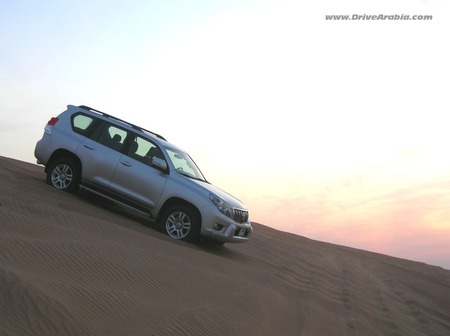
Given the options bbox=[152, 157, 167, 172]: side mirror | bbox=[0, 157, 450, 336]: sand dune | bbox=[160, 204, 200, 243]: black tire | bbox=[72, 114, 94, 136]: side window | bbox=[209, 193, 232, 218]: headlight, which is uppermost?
bbox=[72, 114, 94, 136]: side window

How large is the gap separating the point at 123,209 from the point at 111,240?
5104mm

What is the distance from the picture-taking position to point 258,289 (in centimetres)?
782

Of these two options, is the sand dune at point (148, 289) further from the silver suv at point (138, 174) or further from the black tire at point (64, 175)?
the silver suv at point (138, 174)

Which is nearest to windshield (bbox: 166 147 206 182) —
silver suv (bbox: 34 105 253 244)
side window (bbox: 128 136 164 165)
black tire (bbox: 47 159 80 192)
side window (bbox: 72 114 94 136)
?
silver suv (bbox: 34 105 253 244)

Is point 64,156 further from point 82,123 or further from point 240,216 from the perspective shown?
point 240,216

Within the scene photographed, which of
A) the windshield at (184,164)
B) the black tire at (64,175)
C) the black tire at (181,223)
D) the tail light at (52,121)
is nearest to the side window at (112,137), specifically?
the black tire at (64,175)

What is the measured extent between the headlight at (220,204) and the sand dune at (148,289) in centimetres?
85

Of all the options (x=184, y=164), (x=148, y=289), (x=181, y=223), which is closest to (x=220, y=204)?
(x=181, y=223)

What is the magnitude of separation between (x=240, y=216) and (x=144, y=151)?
92.3 inches

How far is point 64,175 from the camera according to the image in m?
11.0

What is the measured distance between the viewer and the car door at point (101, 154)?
1059cm

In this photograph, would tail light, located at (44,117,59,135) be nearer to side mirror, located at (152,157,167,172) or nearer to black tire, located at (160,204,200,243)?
side mirror, located at (152,157,167,172)

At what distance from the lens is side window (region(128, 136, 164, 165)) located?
413 inches

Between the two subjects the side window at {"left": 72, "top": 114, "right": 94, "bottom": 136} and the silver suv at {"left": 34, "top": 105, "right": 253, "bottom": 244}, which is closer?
the silver suv at {"left": 34, "top": 105, "right": 253, "bottom": 244}
